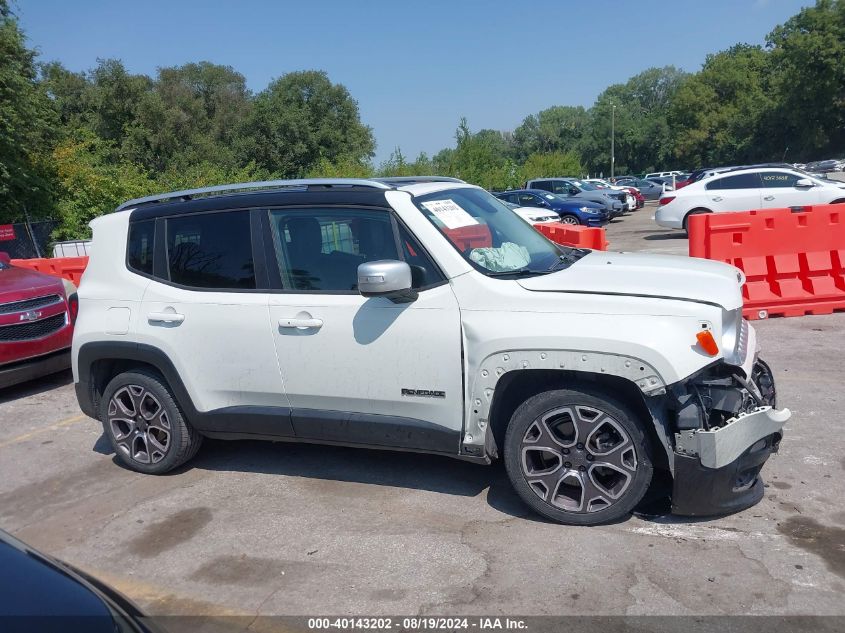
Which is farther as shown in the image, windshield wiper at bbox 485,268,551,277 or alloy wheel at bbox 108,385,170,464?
alloy wheel at bbox 108,385,170,464

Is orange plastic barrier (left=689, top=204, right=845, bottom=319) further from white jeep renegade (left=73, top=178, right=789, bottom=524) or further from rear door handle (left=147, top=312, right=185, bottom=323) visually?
rear door handle (left=147, top=312, right=185, bottom=323)

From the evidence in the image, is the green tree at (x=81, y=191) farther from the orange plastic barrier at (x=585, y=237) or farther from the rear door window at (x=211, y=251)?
the rear door window at (x=211, y=251)

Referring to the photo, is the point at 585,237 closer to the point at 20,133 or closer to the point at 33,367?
the point at 33,367

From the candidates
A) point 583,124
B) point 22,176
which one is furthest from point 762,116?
point 22,176

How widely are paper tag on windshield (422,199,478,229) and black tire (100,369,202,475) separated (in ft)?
7.41

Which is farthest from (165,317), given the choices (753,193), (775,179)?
(775,179)

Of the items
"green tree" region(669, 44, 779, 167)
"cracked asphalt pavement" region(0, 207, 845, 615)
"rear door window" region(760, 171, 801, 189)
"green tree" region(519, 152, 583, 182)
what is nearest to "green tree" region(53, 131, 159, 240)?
"rear door window" region(760, 171, 801, 189)

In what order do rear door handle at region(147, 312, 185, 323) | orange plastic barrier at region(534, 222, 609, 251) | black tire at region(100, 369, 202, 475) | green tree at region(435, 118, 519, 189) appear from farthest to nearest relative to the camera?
green tree at region(435, 118, 519, 189)
orange plastic barrier at region(534, 222, 609, 251)
black tire at region(100, 369, 202, 475)
rear door handle at region(147, 312, 185, 323)

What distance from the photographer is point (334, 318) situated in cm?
439

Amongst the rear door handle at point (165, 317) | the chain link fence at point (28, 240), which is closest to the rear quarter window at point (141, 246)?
the rear door handle at point (165, 317)

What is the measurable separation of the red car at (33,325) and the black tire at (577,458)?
505 centimetres

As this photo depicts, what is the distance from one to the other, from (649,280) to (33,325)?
21.0ft

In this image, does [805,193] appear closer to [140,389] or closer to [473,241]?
[473,241]

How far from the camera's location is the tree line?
958 inches
